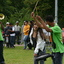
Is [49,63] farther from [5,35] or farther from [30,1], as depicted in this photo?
[30,1]

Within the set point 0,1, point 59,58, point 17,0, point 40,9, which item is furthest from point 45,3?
point 17,0

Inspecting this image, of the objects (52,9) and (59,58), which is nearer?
(59,58)

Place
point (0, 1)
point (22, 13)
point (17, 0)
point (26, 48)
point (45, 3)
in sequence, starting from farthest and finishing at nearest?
point (17, 0), point (22, 13), point (0, 1), point (45, 3), point (26, 48)

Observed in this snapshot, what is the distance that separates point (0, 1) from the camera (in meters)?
42.9

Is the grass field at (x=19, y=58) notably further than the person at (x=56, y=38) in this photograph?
Yes

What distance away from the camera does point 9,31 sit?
2083 centimetres

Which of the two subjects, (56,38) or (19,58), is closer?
(56,38)

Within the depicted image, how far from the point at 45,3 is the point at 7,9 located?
16.5 m

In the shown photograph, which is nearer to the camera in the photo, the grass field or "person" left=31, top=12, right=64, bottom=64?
"person" left=31, top=12, right=64, bottom=64

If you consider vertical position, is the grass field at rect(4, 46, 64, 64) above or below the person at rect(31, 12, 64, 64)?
below

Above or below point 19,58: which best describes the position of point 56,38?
above

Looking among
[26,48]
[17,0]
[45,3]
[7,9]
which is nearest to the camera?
[26,48]

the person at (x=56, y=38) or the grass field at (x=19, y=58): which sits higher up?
the person at (x=56, y=38)

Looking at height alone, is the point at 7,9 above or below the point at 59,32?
below
